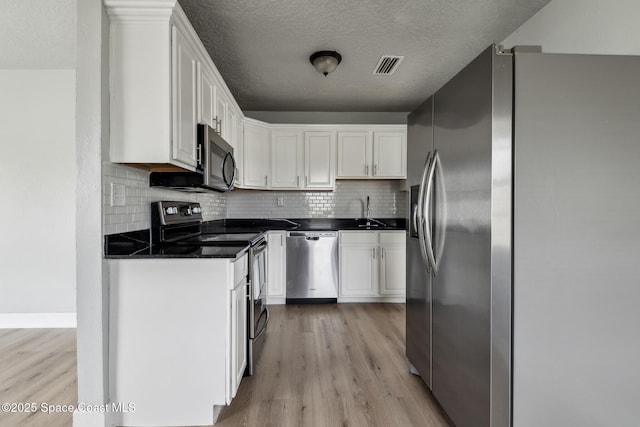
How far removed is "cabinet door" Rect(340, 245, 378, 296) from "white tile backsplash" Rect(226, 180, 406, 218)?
764 mm

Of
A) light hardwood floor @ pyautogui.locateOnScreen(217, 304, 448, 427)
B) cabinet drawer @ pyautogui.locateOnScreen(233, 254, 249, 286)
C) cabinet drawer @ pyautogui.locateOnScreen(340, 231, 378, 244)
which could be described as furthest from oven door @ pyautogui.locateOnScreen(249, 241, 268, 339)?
cabinet drawer @ pyautogui.locateOnScreen(340, 231, 378, 244)

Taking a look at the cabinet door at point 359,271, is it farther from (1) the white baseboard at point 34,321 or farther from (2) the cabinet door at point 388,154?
(1) the white baseboard at point 34,321

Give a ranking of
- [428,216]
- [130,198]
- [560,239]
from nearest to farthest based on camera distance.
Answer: [560,239], [428,216], [130,198]

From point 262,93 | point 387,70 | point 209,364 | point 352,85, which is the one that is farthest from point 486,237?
point 262,93

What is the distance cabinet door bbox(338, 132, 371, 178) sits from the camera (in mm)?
4070

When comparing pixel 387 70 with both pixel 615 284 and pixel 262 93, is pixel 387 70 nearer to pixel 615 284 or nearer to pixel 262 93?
pixel 262 93

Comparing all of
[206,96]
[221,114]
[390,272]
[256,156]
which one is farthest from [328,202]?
[206,96]

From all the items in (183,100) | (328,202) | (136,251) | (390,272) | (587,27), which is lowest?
(390,272)

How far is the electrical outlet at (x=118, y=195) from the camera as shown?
166 centimetres

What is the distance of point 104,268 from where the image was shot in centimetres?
155

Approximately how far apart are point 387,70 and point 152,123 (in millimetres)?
2344

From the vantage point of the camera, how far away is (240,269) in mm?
1812

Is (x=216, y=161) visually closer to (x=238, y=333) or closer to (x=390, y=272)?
(x=238, y=333)

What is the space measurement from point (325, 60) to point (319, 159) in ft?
4.81
